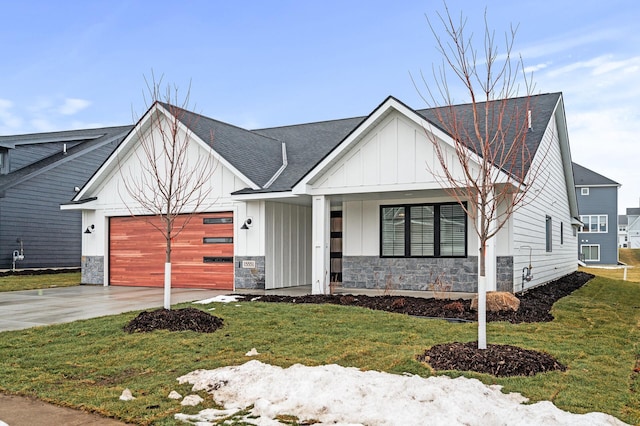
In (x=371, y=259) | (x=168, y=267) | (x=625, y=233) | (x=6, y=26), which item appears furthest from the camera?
(x=625, y=233)

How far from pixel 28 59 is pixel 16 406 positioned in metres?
18.1

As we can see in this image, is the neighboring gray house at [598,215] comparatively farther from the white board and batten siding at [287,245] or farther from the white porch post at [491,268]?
the white porch post at [491,268]

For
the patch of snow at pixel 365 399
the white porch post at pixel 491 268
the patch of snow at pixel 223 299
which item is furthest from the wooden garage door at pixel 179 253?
the patch of snow at pixel 365 399

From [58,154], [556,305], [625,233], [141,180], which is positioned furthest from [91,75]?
[625,233]

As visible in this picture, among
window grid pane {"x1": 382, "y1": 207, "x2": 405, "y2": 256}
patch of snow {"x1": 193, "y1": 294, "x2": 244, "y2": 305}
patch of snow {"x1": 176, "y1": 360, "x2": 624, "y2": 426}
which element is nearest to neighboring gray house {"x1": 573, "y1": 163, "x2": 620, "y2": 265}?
window grid pane {"x1": 382, "y1": 207, "x2": 405, "y2": 256}

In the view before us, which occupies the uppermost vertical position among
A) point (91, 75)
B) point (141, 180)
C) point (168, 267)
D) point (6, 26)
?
point (6, 26)

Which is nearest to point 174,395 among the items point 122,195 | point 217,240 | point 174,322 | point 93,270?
point 174,322

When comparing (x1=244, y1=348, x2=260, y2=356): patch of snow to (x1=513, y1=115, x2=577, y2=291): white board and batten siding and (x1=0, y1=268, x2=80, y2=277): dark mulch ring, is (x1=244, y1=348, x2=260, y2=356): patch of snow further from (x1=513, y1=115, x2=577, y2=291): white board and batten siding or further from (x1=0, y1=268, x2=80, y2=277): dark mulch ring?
(x1=0, y1=268, x2=80, y2=277): dark mulch ring

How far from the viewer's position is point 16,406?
4.66m

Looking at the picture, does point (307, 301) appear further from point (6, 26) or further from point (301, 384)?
point (6, 26)

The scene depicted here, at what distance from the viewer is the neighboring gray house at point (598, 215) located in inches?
1503

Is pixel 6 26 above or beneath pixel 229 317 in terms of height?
above

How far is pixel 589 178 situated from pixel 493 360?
124 ft

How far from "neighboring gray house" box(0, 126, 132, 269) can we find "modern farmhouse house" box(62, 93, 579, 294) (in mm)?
6247
